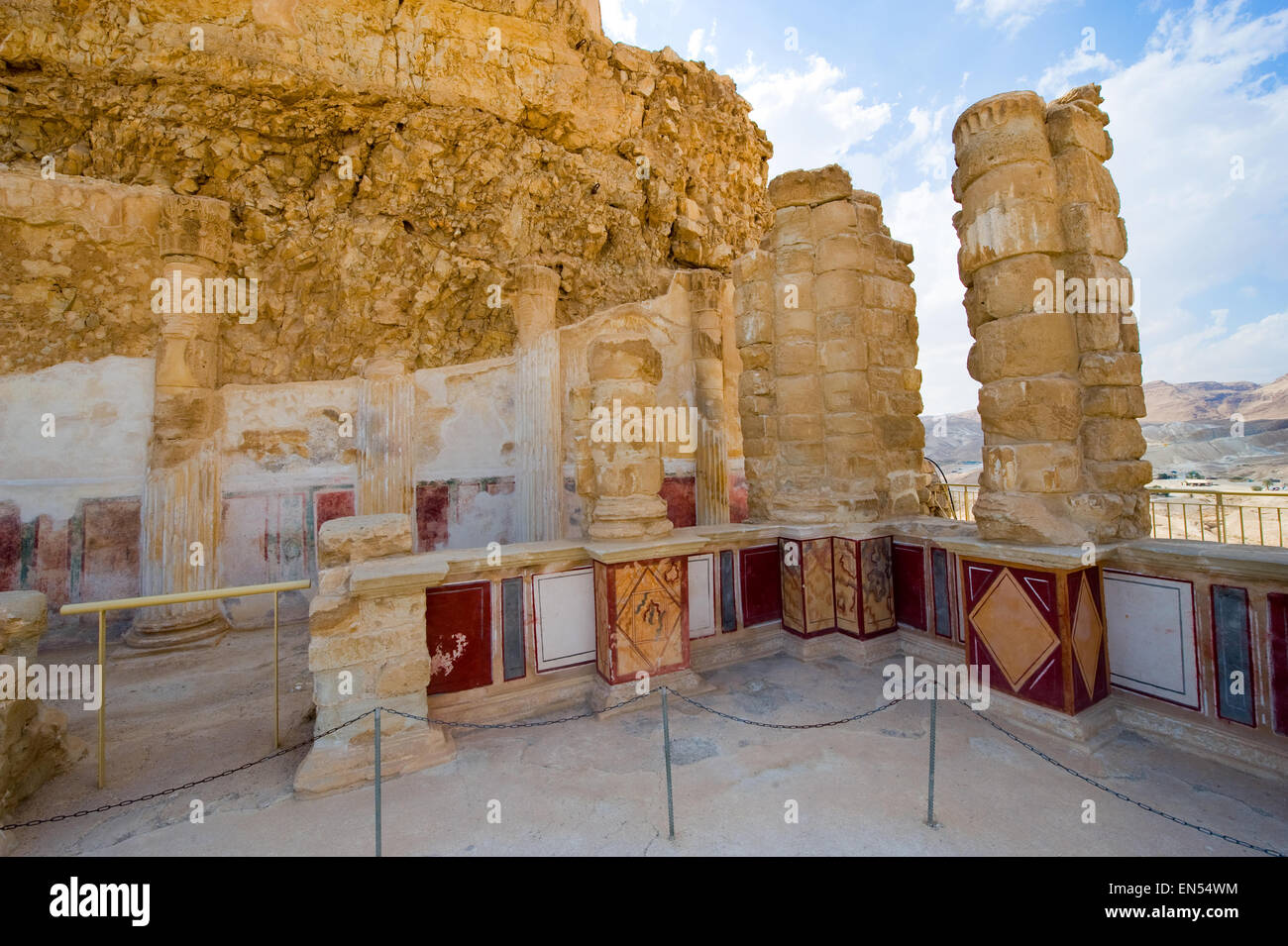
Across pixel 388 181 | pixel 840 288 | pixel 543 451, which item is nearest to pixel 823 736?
pixel 840 288

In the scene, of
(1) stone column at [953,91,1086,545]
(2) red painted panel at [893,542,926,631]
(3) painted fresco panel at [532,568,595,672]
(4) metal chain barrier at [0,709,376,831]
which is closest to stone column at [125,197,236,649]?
(4) metal chain barrier at [0,709,376,831]

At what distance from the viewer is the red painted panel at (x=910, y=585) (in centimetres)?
478

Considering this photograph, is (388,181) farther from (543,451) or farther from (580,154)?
(543,451)

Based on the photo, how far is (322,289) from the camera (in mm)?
7746

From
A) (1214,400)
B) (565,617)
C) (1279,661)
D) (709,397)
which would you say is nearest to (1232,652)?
(1279,661)

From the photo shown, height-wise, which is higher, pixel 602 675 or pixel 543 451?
pixel 543 451

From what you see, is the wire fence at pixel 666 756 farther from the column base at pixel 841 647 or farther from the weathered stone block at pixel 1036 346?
the weathered stone block at pixel 1036 346

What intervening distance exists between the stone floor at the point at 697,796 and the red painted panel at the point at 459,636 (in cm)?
38

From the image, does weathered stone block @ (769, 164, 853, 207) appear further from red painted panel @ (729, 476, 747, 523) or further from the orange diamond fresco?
red painted panel @ (729, 476, 747, 523)

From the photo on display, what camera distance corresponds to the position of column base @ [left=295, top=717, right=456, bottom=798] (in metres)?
3.02

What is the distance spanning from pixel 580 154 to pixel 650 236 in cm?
183

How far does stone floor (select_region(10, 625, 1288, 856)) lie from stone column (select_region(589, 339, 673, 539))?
4.46ft

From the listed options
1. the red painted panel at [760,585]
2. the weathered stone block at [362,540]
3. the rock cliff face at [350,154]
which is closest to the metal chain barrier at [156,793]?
the weathered stone block at [362,540]

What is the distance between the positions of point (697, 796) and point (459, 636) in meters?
1.88
